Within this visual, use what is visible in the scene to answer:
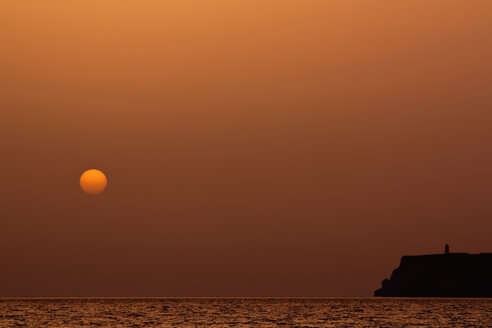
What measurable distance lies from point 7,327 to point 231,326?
2808 cm

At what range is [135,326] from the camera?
96.3 meters

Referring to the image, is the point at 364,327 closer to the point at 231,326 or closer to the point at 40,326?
the point at 231,326

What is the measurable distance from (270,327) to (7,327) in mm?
32965

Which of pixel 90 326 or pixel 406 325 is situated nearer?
pixel 90 326

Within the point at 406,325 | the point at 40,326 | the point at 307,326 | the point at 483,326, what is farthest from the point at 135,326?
the point at 483,326

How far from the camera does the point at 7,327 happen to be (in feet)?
312

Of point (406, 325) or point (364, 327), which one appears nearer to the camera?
point (364, 327)

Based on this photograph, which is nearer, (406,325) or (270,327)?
(270,327)

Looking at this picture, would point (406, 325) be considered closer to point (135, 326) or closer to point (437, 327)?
point (437, 327)

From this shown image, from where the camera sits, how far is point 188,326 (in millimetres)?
95875

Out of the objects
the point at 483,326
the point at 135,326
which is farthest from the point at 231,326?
the point at 483,326

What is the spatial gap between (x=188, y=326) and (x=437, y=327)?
106 ft

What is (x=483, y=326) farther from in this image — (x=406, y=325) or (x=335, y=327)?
(x=335, y=327)

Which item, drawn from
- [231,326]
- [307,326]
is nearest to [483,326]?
[307,326]
